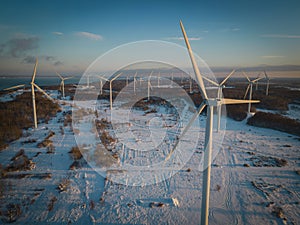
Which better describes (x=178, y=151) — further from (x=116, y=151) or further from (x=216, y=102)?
(x=216, y=102)

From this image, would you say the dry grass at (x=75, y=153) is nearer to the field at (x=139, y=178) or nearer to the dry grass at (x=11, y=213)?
the field at (x=139, y=178)

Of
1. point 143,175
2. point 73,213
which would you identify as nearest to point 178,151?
point 143,175

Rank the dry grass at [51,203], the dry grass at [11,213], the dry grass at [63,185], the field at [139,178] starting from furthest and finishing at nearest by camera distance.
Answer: the dry grass at [63,185] < the dry grass at [51,203] < the field at [139,178] < the dry grass at [11,213]

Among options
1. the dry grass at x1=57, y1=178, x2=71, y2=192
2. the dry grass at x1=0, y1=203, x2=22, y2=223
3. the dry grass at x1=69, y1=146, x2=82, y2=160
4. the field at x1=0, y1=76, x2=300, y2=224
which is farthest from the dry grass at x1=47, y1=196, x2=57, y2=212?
the dry grass at x1=69, y1=146, x2=82, y2=160

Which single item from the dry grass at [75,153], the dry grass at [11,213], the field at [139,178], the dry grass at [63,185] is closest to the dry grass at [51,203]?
the field at [139,178]

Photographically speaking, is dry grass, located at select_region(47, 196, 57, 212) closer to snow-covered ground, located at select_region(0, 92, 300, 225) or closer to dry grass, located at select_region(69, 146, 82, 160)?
snow-covered ground, located at select_region(0, 92, 300, 225)
